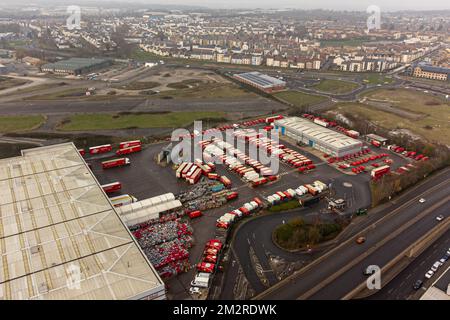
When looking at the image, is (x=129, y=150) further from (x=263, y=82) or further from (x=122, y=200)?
(x=263, y=82)

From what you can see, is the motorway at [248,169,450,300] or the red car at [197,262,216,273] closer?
the motorway at [248,169,450,300]

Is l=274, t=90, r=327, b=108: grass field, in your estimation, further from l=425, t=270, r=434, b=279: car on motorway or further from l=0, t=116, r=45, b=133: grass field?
l=0, t=116, r=45, b=133: grass field

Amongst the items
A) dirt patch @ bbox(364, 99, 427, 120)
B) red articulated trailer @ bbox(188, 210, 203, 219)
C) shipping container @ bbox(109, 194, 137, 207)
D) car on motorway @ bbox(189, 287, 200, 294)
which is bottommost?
car on motorway @ bbox(189, 287, 200, 294)

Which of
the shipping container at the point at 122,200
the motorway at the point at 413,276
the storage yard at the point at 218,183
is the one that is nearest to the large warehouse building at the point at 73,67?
the storage yard at the point at 218,183

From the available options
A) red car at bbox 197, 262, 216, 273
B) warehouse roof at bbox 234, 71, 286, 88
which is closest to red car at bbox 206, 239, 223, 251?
red car at bbox 197, 262, 216, 273

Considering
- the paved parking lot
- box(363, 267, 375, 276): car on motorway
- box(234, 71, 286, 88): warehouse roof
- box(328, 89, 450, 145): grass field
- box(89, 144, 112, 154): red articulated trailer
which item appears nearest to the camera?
box(363, 267, 375, 276): car on motorway

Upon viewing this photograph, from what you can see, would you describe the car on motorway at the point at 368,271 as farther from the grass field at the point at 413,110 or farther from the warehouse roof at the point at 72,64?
the warehouse roof at the point at 72,64

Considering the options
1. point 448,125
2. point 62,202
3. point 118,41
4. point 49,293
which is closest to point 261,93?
point 448,125
